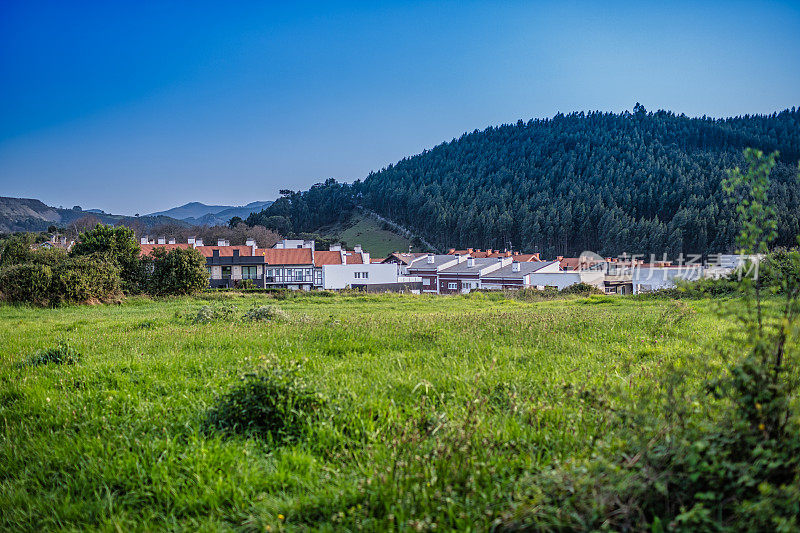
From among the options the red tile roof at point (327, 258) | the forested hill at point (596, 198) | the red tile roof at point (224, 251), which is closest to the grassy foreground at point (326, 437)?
the red tile roof at point (224, 251)

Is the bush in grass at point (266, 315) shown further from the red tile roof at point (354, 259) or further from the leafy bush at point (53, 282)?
the red tile roof at point (354, 259)

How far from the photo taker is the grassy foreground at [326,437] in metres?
3.13

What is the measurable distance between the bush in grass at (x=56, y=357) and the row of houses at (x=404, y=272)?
48.3 metres

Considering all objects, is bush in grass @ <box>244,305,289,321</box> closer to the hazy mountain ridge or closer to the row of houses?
the row of houses

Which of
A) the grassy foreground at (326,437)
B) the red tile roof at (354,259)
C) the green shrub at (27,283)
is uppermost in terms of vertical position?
the red tile roof at (354,259)

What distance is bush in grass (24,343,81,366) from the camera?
7519 mm

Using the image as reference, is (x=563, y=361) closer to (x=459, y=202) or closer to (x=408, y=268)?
(x=408, y=268)

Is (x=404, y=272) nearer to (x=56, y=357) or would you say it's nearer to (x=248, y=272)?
(x=248, y=272)

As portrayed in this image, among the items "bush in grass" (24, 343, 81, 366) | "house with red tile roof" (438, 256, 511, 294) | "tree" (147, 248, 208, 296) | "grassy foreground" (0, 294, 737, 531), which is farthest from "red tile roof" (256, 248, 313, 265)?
"grassy foreground" (0, 294, 737, 531)

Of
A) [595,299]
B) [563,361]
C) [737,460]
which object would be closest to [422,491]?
[737,460]

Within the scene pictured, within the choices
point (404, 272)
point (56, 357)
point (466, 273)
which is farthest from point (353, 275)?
point (56, 357)

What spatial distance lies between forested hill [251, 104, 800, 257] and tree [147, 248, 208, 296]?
278ft

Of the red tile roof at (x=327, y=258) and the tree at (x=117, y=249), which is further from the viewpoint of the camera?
the red tile roof at (x=327, y=258)

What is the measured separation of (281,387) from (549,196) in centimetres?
15636
